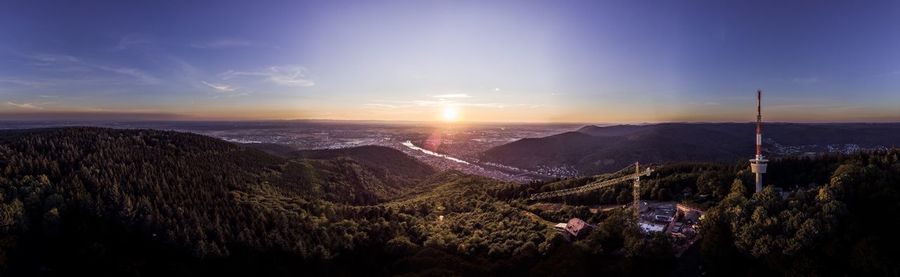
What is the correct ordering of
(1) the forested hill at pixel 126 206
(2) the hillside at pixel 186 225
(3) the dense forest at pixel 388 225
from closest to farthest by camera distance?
(3) the dense forest at pixel 388 225, (2) the hillside at pixel 186 225, (1) the forested hill at pixel 126 206

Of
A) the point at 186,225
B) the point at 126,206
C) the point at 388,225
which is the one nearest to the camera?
the point at 186,225

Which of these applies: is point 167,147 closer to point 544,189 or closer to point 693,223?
point 544,189

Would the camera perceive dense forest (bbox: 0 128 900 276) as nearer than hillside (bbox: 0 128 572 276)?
Yes

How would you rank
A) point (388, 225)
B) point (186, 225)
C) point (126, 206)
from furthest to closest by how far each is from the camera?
point (388, 225) < point (126, 206) < point (186, 225)

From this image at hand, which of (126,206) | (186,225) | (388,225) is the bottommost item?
(388,225)

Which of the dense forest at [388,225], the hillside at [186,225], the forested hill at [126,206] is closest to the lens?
the dense forest at [388,225]

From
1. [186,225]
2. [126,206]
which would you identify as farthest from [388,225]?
[126,206]

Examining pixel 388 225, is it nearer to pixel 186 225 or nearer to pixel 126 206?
pixel 186 225

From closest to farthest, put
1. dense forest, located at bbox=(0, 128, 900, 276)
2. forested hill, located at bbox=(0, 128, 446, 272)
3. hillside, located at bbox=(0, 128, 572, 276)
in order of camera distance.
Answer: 1. dense forest, located at bbox=(0, 128, 900, 276)
2. hillside, located at bbox=(0, 128, 572, 276)
3. forested hill, located at bbox=(0, 128, 446, 272)
